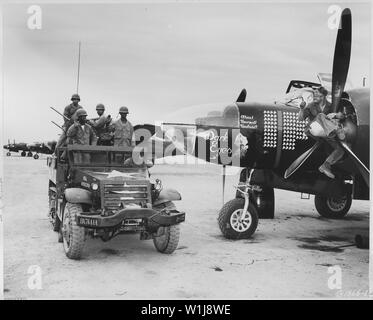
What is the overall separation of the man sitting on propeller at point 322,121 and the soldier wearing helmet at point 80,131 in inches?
159

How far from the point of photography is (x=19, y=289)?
19.2 ft

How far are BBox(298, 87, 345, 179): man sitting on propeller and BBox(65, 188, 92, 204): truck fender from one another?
11.8 feet

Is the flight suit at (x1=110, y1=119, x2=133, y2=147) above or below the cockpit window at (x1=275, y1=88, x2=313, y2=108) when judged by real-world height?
below

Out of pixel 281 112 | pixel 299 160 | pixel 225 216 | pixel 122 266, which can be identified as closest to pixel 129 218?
pixel 122 266

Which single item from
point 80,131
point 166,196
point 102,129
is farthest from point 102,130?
point 166,196

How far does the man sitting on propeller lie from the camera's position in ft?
24.3

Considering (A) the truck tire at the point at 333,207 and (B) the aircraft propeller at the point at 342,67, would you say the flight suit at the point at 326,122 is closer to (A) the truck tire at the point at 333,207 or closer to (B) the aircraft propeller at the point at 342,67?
(B) the aircraft propeller at the point at 342,67

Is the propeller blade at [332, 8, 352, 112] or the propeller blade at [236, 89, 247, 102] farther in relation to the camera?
the propeller blade at [236, 89, 247, 102]

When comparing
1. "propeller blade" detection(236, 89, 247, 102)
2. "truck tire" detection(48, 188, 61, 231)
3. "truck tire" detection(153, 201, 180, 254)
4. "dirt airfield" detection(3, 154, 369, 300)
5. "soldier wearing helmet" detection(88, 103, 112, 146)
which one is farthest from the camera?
"propeller blade" detection(236, 89, 247, 102)

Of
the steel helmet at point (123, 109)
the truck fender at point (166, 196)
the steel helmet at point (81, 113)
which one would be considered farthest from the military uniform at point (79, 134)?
the truck fender at point (166, 196)

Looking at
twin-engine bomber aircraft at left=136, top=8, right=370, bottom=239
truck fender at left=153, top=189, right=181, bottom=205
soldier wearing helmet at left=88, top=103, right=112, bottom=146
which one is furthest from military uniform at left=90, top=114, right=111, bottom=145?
truck fender at left=153, top=189, right=181, bottom=205

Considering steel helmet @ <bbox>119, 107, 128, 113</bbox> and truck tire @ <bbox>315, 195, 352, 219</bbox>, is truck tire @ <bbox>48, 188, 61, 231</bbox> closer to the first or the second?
steel helmet @ <bbox>119, 107, 128, 113</bbox>

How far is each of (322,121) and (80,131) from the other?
443 centimetres

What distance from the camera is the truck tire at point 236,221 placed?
8.88 meters
